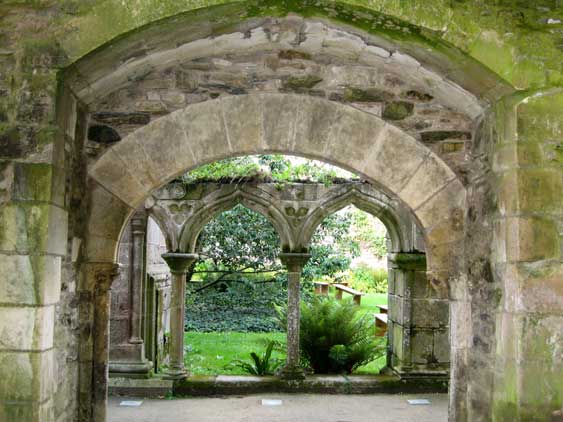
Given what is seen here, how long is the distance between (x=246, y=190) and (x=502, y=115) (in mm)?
4118

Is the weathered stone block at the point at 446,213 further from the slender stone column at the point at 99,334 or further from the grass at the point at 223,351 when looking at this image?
the grass at the point at 223,351

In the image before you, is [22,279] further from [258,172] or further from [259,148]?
A: [258,172]

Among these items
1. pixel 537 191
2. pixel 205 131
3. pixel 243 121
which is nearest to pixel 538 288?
pixel 537 191

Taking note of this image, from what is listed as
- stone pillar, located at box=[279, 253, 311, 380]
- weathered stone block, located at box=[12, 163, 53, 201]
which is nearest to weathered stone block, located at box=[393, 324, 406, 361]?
stone pillar, located at box=[279, 253, 311, 380]

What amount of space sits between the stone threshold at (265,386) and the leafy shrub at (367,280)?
360 inches

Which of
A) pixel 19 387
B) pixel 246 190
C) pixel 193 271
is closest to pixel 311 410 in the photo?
pixel 246 190

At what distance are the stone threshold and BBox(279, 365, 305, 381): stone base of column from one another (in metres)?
0.04

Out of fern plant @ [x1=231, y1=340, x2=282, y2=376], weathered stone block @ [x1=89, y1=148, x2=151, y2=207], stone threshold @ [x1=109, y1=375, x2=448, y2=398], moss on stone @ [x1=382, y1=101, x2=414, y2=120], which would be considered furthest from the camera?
fern plant @ [x1=231, y1=340, x2=282, y2=376]

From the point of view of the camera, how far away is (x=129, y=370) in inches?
259

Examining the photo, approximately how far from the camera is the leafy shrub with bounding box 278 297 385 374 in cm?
701

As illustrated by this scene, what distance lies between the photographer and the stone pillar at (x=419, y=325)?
6.63 meters

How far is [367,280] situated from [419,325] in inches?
375

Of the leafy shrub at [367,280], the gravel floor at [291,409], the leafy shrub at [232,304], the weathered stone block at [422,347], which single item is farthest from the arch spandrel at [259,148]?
the leafy shrub at [367,280]

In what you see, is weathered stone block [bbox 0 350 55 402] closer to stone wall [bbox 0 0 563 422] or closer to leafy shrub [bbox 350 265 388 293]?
stone wall [bbox 0 0 563 422]
